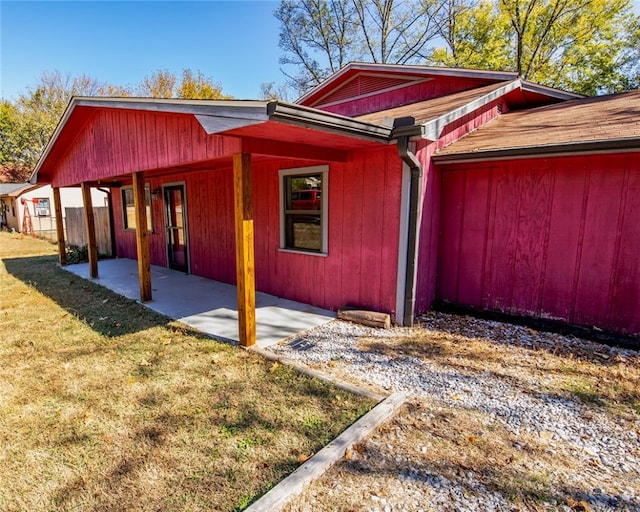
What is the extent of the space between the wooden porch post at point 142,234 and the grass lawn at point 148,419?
1294 millimetres

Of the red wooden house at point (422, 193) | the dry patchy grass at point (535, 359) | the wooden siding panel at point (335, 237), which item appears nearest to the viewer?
the dry patchy grass at point (535, 359)

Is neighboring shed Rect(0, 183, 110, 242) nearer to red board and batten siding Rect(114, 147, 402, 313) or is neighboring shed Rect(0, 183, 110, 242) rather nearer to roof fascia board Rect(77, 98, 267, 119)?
red board and batten siding Rect(114, 147, 402, 313)

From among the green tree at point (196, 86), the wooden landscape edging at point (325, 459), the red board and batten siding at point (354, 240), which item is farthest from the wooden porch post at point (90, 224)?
the green tree at point (196, 86)

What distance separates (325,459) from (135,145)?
17.3ft

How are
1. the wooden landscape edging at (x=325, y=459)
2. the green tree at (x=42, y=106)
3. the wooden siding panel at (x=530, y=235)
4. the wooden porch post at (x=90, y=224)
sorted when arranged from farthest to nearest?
A: the green tree at (x=42, y=106) < the wooden porch post at (x=90, y=224) < the wooden siding panel at (x=530, y=235) < the wooden landscape edging at (x=325, y=459)

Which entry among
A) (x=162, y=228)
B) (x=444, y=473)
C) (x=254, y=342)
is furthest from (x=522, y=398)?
(x=162, y=228)

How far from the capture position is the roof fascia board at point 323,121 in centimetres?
284

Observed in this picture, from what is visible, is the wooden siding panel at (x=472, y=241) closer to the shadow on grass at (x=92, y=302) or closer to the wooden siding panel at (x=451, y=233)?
the wooden siding panel at (x=451, y=233)

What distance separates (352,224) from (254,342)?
2.16 m

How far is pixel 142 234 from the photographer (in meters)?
5.91

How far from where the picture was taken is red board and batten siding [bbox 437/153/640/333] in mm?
4039

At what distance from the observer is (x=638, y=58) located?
16.4m

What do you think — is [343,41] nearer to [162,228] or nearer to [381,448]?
[162,228]

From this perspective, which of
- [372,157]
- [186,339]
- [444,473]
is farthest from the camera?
[372,157]
